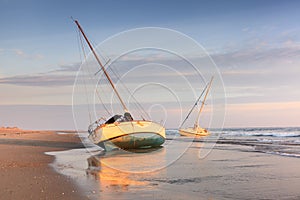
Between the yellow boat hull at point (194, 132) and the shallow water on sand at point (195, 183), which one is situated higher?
the yellow boat hull at point (194, 132)

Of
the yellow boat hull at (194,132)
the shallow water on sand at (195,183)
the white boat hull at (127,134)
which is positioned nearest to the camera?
the shallow water on sand at (195,183)

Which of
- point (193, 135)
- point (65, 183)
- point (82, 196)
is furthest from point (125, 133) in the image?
point (193, 135)

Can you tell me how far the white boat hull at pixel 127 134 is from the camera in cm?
3092

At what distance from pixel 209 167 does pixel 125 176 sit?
5.51 metres

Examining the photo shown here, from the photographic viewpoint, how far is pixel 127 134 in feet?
102

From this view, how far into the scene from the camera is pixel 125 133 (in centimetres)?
3095

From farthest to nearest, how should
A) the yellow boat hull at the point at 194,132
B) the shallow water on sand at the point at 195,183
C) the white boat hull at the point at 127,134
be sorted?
the yellow boat hull at the point at 194,132, the white boat hull at the point at 127,134, the shallow water on sand at the point at 195,183

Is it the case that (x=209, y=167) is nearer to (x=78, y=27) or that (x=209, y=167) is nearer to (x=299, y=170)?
(x=299, y=170)

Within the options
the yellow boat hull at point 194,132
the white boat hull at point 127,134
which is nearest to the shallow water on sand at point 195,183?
the white boat hull at point 127,134

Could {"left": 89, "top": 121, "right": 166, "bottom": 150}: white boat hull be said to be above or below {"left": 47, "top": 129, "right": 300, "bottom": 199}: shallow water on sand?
above

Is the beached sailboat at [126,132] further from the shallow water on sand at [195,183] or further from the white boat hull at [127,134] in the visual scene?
the shallow water on sand at [195,183]

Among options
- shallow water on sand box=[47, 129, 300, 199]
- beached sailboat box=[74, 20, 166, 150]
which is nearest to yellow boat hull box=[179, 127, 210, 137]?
beached sailboat box=[74, 20, 166, 150]

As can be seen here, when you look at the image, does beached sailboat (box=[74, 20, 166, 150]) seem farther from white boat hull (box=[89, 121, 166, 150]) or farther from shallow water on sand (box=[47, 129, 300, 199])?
shallow water on sand (box=[47, 129, 300, 199])

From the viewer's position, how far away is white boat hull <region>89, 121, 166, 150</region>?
101 feet
